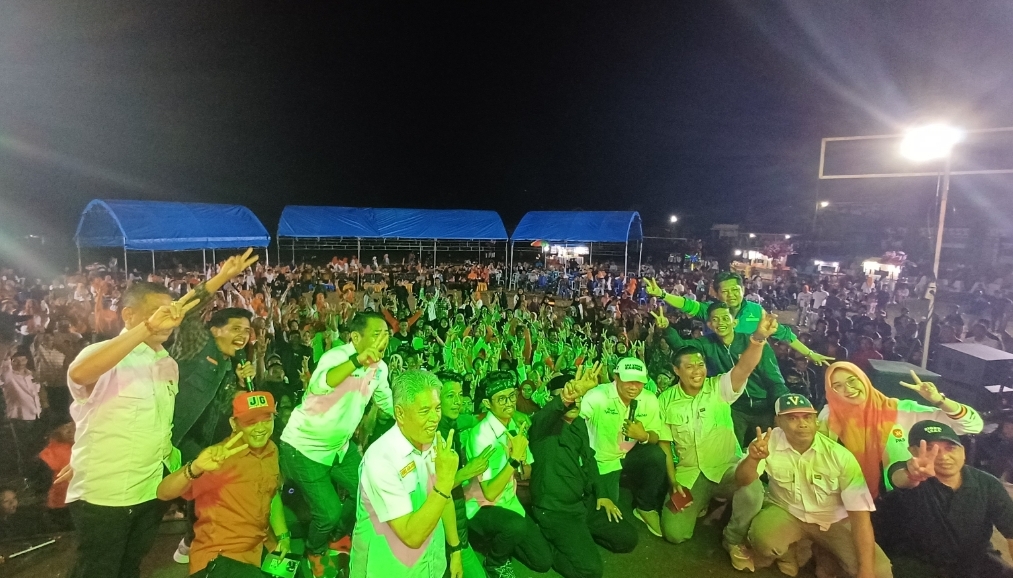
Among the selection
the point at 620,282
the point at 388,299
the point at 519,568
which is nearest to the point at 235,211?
the point at 388,299

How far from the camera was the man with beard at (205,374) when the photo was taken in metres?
3.46

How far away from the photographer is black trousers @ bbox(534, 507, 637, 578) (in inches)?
137

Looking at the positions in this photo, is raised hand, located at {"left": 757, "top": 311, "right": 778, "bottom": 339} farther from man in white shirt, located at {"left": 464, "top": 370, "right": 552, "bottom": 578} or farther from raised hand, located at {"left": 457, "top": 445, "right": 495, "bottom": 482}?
raised hand, located at {"left": 457, "top": 445, "right": 495, "bottom": 482}

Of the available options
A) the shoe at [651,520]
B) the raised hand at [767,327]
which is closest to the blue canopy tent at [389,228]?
the raised hand at [767,327]

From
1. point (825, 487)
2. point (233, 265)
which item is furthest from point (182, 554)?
point (825, 487)

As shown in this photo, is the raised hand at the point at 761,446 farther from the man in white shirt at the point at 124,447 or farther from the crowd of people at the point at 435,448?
the man in white shirt at the point at 124,447

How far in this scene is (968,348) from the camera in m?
5.12

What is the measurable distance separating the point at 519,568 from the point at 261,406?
2162 mm

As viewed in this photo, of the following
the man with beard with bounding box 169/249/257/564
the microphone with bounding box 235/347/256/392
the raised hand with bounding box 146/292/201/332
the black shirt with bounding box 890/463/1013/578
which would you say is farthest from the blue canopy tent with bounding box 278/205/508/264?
the black shirt with bounding box 890/463/1013/578

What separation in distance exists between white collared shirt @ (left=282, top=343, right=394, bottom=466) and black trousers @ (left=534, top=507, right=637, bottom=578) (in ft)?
5.17

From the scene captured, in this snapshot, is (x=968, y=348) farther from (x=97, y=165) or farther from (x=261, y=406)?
(x=97, y=165)

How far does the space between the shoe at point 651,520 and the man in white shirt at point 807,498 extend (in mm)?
697

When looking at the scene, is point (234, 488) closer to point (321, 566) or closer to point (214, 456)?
point (214, 456)

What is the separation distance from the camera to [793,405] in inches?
141
